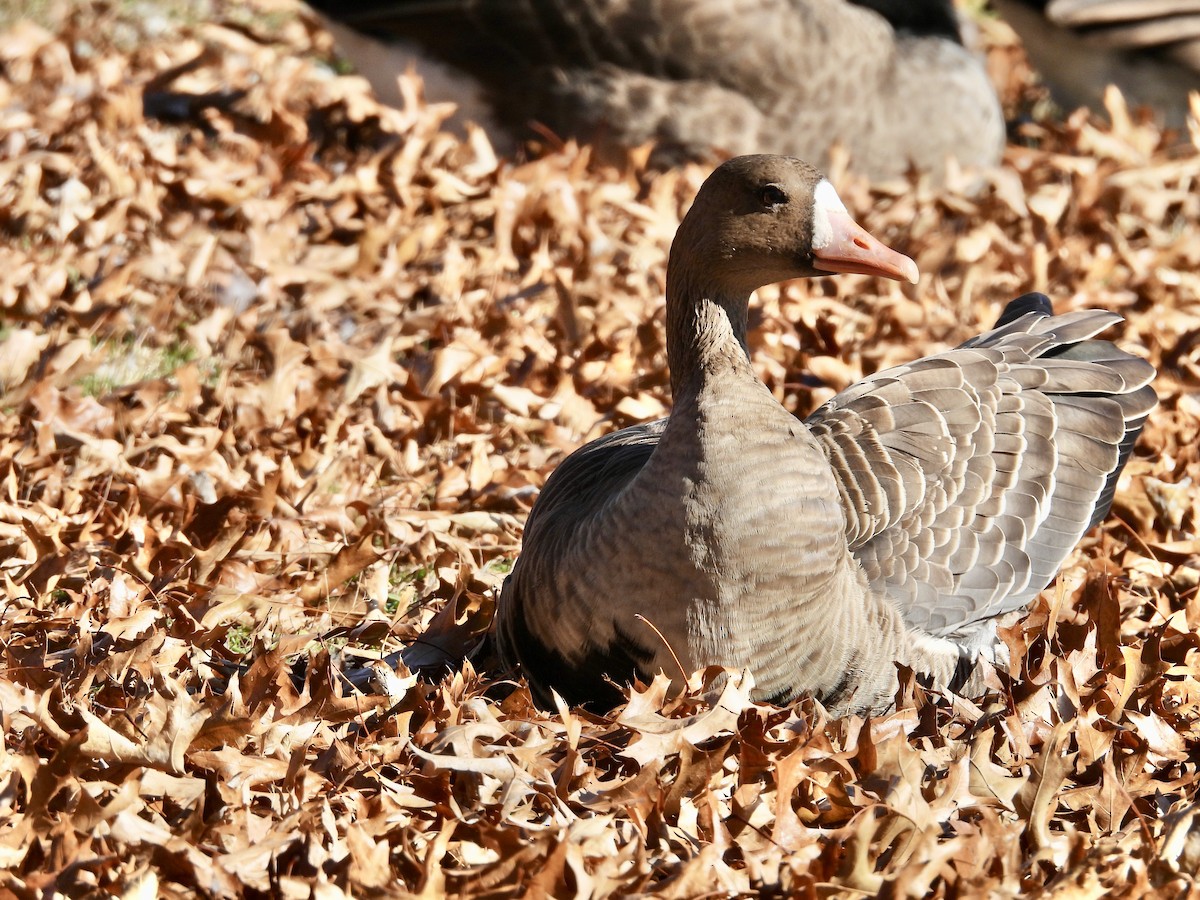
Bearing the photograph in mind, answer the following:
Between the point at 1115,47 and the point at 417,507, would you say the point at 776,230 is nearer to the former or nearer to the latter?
the point at 417,507

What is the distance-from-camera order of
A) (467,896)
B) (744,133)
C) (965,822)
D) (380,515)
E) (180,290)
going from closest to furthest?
(467,896) < (965,822) < (380,515) < (180,290) < (744,133)

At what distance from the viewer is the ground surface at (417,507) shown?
2924mm

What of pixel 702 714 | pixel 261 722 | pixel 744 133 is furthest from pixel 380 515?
pixel 744 133

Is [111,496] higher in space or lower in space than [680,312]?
lower

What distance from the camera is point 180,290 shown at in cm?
572

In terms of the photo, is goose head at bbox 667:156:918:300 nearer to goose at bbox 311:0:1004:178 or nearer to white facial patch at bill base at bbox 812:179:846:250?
white facial patch at bill base at bbox 812:179:846:250

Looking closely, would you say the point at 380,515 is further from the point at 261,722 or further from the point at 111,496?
the point at 261,722

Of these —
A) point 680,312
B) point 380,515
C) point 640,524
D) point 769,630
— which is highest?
point 680,312

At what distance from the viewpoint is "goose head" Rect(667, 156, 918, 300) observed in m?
3.37

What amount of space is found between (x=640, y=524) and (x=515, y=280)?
3.21 metres

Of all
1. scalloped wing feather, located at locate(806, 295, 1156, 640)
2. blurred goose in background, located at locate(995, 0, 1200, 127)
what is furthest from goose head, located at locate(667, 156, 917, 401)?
blurred goose in background, located at locate(995, 0, 1200, 127)

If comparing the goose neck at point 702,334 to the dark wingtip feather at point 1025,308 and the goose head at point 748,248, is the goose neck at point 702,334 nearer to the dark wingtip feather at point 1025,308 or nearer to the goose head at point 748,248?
the goose head at point 748,248

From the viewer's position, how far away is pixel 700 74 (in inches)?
280

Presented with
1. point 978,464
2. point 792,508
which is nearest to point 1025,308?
point 978,464
